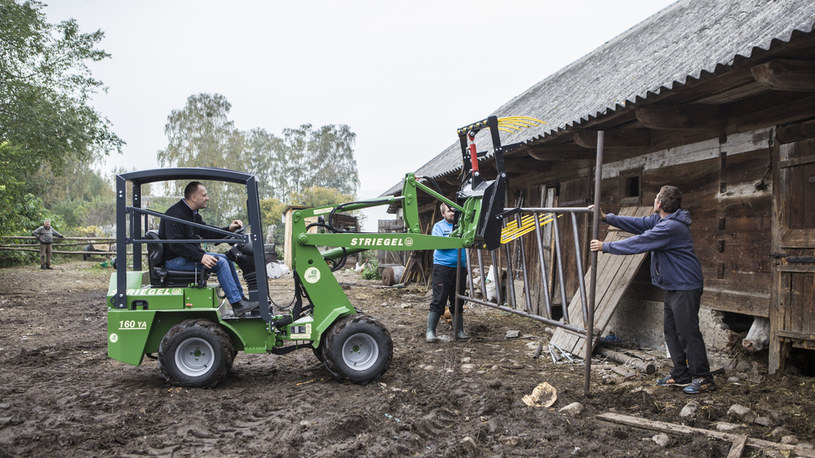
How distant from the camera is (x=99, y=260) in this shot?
24.3 m

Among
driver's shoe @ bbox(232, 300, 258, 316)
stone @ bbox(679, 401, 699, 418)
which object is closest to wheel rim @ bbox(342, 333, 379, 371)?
driver's shoe @ bbox(232, 300, 258, 316)

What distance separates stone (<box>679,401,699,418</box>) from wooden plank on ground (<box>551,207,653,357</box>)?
1720 millimetres

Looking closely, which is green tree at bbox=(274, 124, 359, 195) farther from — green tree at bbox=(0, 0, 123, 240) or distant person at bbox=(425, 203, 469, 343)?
distant person at bbox=(425, 203, 469, 343)

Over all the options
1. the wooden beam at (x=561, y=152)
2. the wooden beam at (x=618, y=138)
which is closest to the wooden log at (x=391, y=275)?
the wooden beam at (x=561, y=152)

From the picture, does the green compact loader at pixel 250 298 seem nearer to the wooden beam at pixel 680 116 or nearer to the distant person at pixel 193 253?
the distant person at pixel 193 253

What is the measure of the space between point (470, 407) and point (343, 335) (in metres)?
1.36

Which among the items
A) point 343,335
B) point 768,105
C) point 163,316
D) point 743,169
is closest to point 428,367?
point 343,335

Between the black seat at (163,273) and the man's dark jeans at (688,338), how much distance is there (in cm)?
426

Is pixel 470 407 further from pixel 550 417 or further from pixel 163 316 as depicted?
pixel 163 316

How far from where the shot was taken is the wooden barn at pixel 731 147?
459cm

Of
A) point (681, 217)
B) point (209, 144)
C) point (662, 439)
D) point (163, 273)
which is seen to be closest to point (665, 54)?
point (681, 217)

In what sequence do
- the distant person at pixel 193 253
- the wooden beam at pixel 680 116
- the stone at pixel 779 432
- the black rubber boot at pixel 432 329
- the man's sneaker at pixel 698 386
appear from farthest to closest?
1. the black rubber boot at pixel 432 329
2. the wooden beam at pixel 680 116
3. the distant person at pixel 193 253
4. the man's sneaker at pixel 698 386
5. the stone at pixel 779 432

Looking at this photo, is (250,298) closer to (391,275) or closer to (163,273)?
(163,273)

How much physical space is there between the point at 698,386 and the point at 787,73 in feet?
8.63
